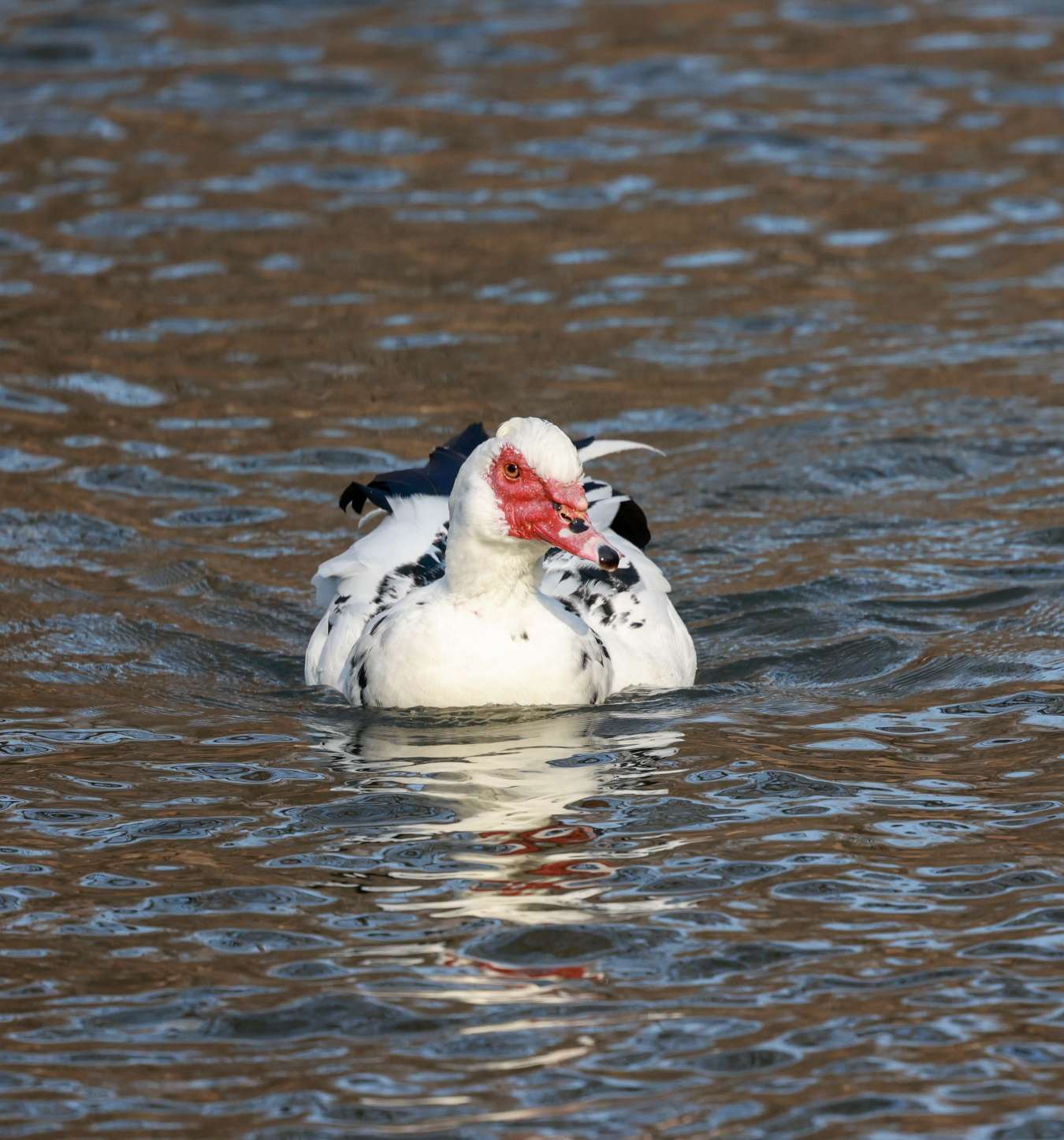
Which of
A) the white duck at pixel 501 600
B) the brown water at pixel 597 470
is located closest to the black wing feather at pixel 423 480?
the white duck at pixel 501 600

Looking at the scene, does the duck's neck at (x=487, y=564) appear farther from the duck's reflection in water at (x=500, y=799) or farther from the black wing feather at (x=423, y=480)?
the black wing feather at (x=423, y=480)

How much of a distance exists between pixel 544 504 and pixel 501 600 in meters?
0.58

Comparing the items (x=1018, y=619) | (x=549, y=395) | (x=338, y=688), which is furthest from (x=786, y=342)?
(x=338, y=688)

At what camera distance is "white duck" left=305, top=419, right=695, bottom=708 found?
8766 millimetres

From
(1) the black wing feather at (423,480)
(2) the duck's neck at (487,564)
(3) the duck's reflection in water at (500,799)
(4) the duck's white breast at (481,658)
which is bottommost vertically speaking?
(3) the duck's reflection in water at (500,799)

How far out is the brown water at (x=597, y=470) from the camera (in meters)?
6.31

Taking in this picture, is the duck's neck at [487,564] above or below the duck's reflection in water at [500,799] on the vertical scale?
above

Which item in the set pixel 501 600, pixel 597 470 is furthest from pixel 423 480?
pixel 597 470

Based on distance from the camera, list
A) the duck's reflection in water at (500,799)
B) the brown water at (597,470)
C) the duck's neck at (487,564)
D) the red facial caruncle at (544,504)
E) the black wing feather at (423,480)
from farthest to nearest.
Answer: the black wing feather at (423,480)
the duck's neck at (487,564)
the red facial caruncle at (544,504)
the duck's reflection in water at (500,799)
the brown water at (597,470)

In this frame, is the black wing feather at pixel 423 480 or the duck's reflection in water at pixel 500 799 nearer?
the duck's reflection in water at pixel 500 799

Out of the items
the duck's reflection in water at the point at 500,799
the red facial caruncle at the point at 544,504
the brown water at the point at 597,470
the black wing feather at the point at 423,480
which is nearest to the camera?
the brown water at the point at 597,470

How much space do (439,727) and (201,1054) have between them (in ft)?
9.99

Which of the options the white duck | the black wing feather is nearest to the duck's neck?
the white duck

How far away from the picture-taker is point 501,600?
9.12m
